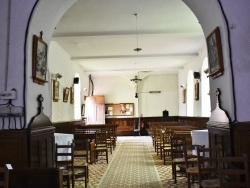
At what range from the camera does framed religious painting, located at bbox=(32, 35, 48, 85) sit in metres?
4.38

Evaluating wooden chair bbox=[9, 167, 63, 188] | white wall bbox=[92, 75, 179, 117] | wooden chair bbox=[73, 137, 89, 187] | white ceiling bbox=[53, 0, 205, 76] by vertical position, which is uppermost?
white ceiling bbox=[53, 0, 205, 76]

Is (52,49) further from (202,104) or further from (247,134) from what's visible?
(247,134)

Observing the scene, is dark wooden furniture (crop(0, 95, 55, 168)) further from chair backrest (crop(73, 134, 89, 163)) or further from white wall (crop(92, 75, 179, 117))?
white wall (crop(92, 75, 179, 117))

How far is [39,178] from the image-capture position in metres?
2.38

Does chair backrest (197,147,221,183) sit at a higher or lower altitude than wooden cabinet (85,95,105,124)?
lower

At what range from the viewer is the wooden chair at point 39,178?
234cm

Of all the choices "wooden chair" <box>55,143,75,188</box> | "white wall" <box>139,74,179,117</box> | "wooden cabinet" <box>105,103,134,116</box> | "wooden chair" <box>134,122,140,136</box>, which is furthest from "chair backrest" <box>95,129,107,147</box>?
"white wall" <box>139,74,179,117</box>

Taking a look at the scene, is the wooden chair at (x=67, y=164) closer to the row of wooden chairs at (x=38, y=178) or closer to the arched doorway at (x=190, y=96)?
the row of wooden chairs at (x=38, y=178)

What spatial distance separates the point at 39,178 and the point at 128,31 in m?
7.29

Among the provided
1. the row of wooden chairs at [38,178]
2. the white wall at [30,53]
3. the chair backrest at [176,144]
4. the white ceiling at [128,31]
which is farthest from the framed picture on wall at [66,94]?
the row of wooden chairs at [38,178]

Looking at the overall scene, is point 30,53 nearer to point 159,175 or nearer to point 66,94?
point 159,175

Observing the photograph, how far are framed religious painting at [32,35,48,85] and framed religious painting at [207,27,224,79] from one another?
9.36 feet

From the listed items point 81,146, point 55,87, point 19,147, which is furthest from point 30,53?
point 55,87

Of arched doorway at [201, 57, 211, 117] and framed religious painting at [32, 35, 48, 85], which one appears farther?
arched doorway at [201, 57, 211, 117]
